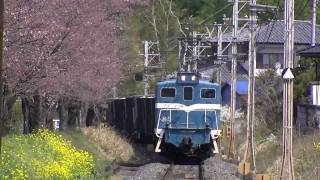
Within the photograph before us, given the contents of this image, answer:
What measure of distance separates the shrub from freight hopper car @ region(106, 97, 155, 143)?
8.17 meters

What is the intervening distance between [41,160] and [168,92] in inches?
444

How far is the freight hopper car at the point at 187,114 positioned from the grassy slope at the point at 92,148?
2032 millimetres

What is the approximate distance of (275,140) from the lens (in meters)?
29.2

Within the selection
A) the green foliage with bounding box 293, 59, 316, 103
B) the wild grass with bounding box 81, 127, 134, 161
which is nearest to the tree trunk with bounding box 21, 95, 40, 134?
the wild grass with bounding box 81, 127, 134, 161

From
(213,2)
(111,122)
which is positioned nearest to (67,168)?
(111,122)

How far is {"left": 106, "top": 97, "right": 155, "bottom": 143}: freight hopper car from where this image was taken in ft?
95.0

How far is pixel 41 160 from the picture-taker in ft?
53.1

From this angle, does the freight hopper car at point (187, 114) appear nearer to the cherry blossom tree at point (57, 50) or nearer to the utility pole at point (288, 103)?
the cherry blossom tree at point (57, 50)

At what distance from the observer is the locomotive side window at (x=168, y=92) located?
27.0m

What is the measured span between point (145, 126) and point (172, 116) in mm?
3369

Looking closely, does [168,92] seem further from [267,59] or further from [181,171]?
[267,59]

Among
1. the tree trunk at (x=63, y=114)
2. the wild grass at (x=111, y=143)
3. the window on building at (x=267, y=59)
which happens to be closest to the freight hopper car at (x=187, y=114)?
the wild grass at (x=111, y=143)

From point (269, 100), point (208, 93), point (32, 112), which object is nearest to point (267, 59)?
point (269, 100)

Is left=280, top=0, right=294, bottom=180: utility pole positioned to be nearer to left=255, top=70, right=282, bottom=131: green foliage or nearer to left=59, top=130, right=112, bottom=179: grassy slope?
left=59, top=130, right=112, bottom=179: grassy slope
